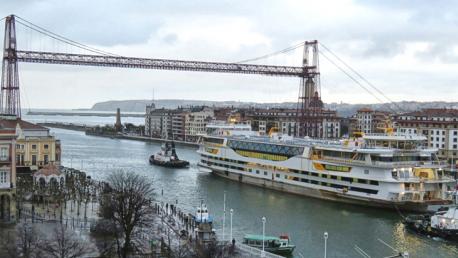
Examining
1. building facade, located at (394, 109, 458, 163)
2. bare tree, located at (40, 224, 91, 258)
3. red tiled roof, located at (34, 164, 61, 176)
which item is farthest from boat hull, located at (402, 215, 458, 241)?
building facade, located at (394, 109, 458, 163)

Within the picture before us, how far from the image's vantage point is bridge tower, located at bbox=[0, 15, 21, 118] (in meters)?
29.4

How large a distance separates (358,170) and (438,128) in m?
19.5

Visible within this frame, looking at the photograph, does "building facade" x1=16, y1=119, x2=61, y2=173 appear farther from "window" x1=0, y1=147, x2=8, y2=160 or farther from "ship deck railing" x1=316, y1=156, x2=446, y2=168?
"ship deck railing" x1=316, y1=156, x2=446, y2=168

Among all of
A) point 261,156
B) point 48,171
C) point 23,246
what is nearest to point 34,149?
point 48,171

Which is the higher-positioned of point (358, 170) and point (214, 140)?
point (214, 140)

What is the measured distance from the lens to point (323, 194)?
22266 millimetres

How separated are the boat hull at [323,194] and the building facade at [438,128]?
49.1 ft

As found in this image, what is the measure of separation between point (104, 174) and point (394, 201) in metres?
15.5

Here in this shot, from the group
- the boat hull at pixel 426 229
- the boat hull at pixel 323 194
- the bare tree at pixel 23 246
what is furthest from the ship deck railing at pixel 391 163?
the bare tree at pixel 23 246

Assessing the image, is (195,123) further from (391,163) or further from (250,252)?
(250,252)

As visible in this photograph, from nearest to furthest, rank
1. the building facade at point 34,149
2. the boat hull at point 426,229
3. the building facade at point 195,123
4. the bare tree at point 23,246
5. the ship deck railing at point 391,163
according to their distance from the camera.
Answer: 1. the bare tree at point 23,246
2. the boat hull at point 426,229
3. the ship deck railing at point 391,163
4. the building facade at point 34,149
5. the building facade at point 195,123

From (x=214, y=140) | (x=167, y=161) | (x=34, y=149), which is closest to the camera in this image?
(x=34, y=149)

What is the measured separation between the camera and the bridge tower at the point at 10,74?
2938 centimetres

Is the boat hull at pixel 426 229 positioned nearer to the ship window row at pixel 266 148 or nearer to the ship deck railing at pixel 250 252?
the ship deck railing at pixel 250 252
